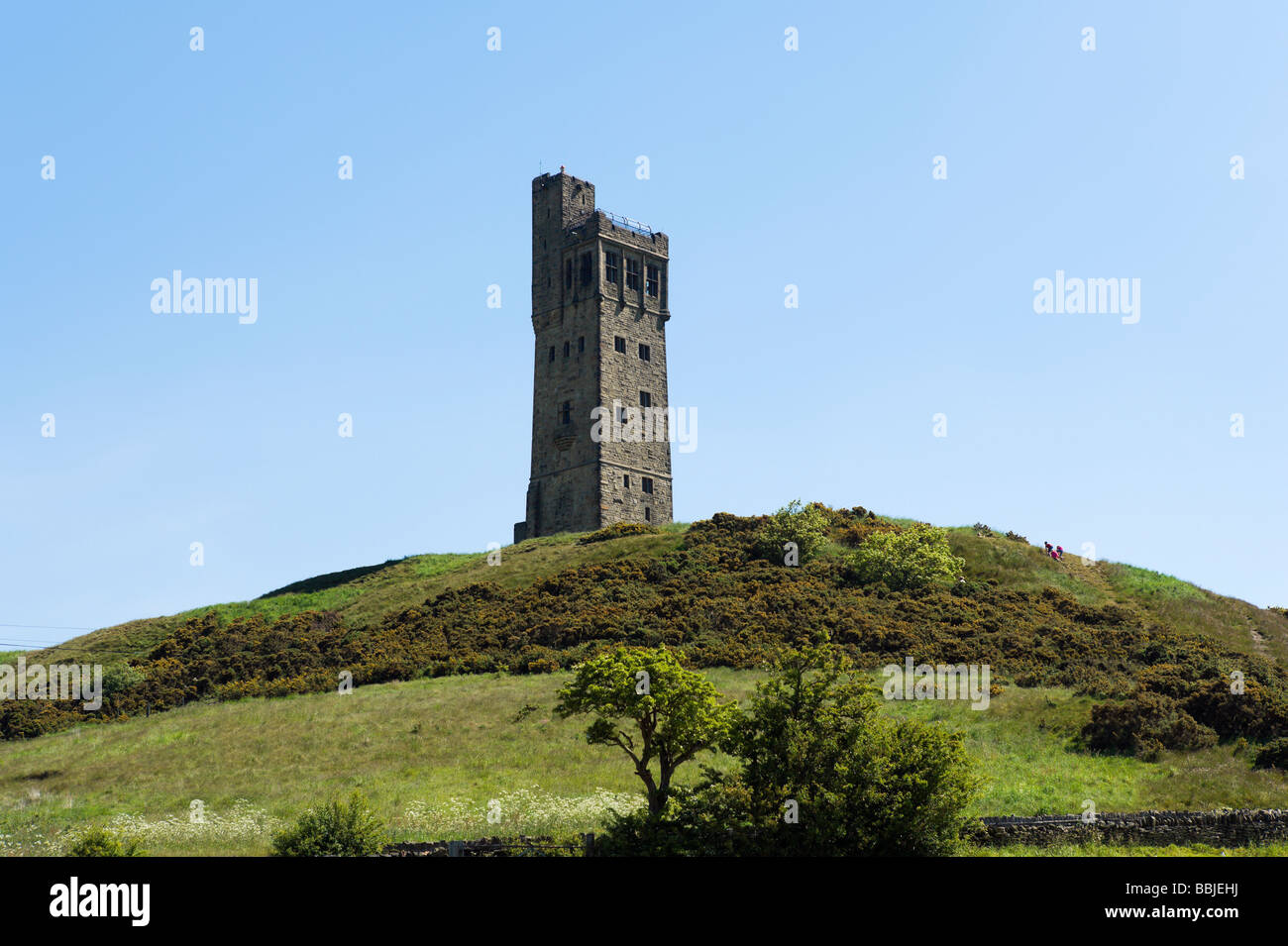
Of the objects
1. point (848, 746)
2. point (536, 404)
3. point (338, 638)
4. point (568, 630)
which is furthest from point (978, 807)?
point (536, 404)

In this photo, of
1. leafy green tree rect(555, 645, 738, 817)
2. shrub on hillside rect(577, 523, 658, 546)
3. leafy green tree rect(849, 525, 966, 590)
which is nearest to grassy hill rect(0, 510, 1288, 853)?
shrub on hillside rect(577, 523, 658, 546)

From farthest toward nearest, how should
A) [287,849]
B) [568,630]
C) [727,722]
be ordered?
[568,630], [727,722], [287,849]

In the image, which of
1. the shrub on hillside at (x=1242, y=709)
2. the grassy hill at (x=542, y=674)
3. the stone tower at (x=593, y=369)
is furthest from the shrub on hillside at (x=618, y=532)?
the shrub on hillside at (x=1242, y=709)

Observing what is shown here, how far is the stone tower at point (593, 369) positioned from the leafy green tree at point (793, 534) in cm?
1594

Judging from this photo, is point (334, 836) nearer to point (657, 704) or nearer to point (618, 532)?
point (657, 704)

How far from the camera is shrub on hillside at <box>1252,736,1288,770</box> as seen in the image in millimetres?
36281

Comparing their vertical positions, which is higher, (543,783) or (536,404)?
(536,404)

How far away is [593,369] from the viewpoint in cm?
8500

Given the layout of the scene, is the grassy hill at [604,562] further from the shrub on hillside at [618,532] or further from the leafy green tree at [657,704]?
the leafy green tree at [657,704]

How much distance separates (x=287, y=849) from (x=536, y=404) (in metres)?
62.3

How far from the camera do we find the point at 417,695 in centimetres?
4897

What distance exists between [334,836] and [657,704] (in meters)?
7.94
